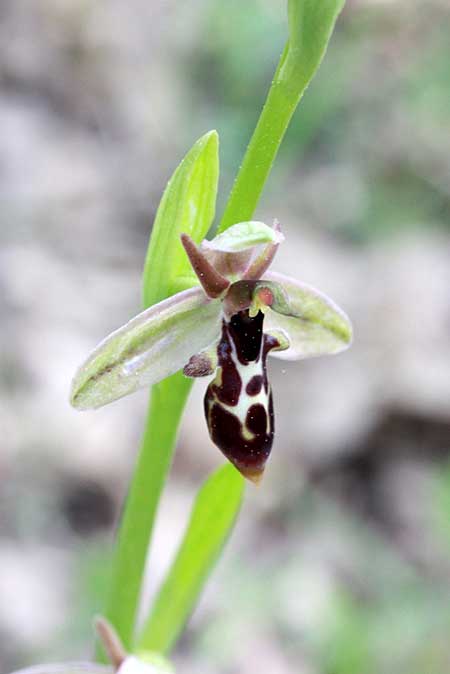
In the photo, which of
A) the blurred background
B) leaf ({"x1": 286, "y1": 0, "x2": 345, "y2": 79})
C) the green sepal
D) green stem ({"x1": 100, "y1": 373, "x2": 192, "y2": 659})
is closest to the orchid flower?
the green sepal

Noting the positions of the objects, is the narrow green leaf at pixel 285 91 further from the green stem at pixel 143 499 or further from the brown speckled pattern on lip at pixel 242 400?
A: the green stem at pixel 143 499

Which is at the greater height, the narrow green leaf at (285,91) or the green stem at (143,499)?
the narrow green leaf at (285,91)

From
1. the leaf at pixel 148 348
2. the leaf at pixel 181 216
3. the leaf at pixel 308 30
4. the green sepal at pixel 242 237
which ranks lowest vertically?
the leaf at pixel 148 348

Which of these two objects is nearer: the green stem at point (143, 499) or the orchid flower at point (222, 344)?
the orchid flower at point (222, 344)

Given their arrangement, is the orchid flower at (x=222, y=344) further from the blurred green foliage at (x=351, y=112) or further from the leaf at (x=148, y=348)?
the blurred green foliage at (x=351, y=112)

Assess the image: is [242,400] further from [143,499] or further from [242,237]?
[143,499]

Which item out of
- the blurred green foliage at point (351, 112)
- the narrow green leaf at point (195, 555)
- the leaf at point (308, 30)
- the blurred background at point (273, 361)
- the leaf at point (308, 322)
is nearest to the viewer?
the leaf at point (308, 30)

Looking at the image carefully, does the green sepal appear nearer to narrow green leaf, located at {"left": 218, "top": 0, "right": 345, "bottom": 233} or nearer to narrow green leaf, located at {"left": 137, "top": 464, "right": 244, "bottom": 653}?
narrow green leaf, located at {"left": 218, "top": 0, "right": 345, "bottom": 233}

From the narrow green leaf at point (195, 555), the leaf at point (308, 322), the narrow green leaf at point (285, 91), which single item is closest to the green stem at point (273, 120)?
the narrow green leaf at point (285, 91)

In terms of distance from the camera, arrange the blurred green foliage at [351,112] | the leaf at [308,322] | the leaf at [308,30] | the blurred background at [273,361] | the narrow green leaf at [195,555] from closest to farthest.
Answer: the leaf at [308,30] < the leaf at [308,322] < the narrow green leaf at [195,555] < the blurred background at [273,361] < the blurred green foliage at [351,112]
